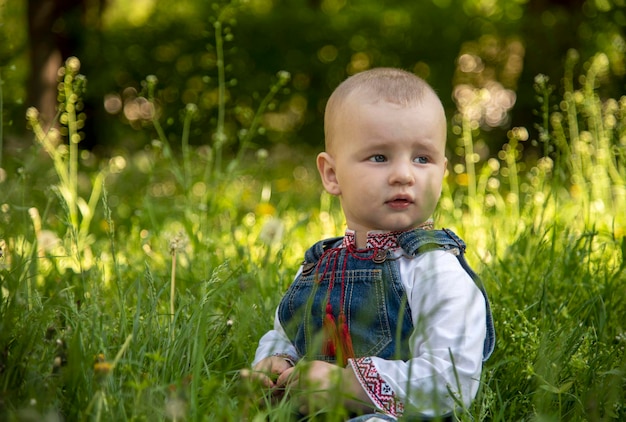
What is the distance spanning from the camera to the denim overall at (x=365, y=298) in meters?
2.06

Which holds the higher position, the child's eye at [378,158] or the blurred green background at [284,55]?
the blurred green background at [284,55]

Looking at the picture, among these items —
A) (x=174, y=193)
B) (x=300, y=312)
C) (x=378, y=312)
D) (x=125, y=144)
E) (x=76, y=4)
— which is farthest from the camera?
(x=125, y=144)

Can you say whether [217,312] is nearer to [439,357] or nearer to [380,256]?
[380,256]

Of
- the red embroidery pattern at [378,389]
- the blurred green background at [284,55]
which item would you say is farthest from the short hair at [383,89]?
the blurred green background at [284,55]

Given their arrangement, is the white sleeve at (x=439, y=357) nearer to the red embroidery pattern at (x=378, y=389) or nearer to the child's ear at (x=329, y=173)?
the red embroidery pattern at (x=378, y=389)

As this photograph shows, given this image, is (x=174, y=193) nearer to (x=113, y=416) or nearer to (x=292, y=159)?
(x=292, y=159)

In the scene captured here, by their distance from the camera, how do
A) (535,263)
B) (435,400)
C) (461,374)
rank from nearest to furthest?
(435,400) → (461,374) → (535,263)

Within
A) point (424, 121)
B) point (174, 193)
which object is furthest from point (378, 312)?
point (174, 193)

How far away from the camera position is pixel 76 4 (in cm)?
1052

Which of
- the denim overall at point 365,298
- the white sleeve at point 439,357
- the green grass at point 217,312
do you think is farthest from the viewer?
the denim overall at point 365,298

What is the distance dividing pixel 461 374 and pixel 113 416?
0.78 m

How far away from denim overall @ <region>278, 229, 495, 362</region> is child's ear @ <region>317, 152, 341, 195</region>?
6.9 inches

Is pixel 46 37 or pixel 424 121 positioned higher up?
pixel 46 37

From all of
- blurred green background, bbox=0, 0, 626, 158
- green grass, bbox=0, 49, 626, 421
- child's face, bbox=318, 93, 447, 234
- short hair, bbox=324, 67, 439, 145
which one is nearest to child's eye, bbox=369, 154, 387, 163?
child's face, bbox=318, 93, 447, 234
